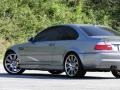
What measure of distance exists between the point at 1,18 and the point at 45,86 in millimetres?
18838

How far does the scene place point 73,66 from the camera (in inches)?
632

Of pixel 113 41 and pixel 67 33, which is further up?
pixel 67 33

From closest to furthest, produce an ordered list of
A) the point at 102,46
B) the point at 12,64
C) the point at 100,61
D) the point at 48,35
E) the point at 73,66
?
1. the point at 100,61
2. the point at 102,46
3. the point at 73,66
4. the point at 48,35
5. the point at 12,64

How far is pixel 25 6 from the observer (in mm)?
34000

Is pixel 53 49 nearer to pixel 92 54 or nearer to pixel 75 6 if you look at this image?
pixel 92 54

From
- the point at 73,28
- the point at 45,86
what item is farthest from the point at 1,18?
the point at 45,86

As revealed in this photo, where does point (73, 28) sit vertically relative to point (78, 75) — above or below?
above

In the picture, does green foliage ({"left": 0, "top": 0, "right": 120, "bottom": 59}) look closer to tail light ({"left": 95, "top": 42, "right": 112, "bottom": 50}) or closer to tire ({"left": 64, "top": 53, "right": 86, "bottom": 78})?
tire ({"left": 64, "top": 53, "right": 86, "bottom": 78})

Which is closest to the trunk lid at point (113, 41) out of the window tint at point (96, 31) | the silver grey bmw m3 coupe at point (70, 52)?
the silver grey bmw m3 coupe at point (70, 52)

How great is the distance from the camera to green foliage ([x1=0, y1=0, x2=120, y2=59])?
3183 centimetres

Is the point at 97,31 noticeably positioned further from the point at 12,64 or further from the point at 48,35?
the point at 12,64

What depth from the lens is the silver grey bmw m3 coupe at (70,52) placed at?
15.7 meters

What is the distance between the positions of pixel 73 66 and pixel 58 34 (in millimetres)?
1312

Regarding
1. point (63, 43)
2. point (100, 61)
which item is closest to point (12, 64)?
point (63, 43)
